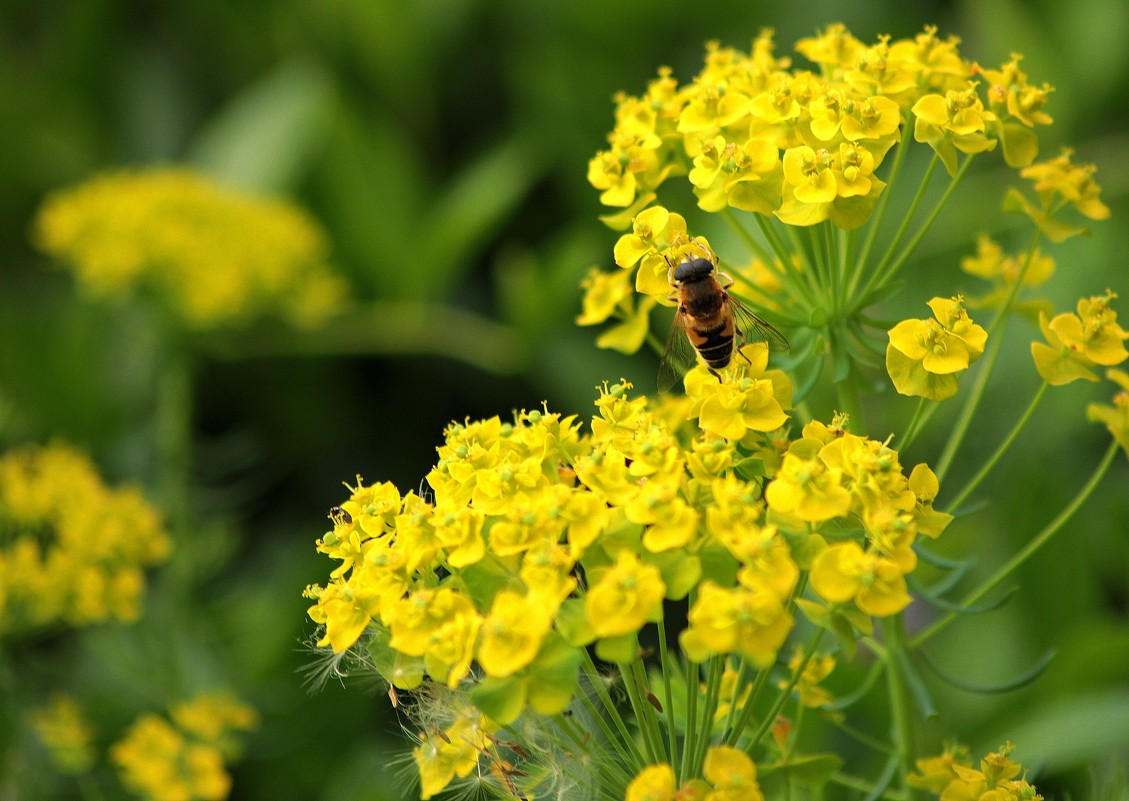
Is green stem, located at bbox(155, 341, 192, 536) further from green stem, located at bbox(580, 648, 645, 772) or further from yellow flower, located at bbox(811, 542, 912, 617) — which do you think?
yellow flower, located at bbox(811, 542, 912, 617)

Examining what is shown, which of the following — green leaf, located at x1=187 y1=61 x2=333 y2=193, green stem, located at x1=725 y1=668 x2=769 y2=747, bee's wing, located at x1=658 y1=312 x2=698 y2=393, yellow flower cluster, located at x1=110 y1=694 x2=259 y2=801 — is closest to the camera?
green stem, located at x1=725 y1=668 x2=769 y2=747

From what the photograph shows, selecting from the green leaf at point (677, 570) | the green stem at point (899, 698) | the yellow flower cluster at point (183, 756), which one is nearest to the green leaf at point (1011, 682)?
the green stem at point (899, 698)

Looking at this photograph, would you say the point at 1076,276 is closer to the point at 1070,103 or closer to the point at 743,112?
the point at 1070,103

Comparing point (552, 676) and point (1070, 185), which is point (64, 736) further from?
point (1070, 185)

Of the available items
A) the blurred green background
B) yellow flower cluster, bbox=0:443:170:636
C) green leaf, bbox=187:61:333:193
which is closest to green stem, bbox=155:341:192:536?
the blurred green background

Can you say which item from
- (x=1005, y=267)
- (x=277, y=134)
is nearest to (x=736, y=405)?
(x=1005, y=267)

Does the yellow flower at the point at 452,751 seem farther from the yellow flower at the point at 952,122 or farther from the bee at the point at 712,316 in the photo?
the yellow flower at the point at 952,122
